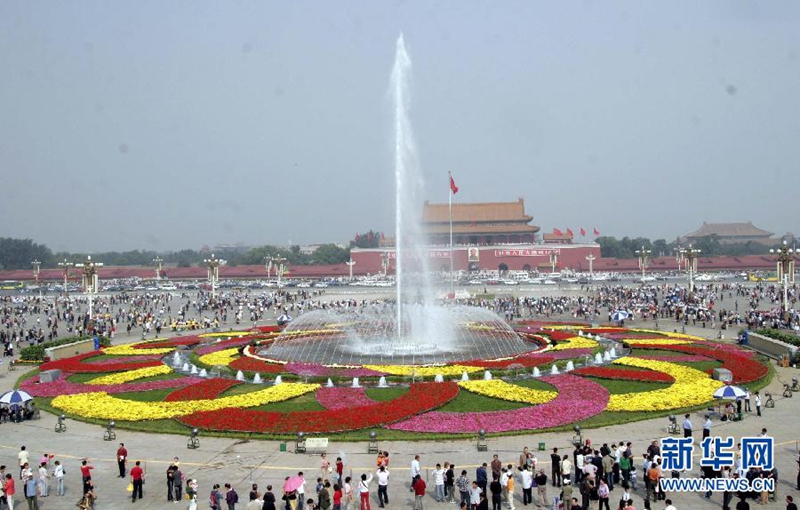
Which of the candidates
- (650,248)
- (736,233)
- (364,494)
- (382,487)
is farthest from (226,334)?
(736,233)

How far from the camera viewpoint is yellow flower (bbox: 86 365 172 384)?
1836 cm

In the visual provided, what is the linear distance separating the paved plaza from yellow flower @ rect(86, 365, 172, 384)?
372 cm

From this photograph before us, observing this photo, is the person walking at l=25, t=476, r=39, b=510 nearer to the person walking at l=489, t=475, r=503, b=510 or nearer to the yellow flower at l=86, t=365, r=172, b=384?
the person walking at l=489, t=475, r=503, b=510

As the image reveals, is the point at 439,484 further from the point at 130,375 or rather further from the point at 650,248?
the point at 650,248

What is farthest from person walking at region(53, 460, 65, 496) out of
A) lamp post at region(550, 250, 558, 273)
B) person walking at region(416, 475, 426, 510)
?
lamp post at region(550, 250, 558, 273)

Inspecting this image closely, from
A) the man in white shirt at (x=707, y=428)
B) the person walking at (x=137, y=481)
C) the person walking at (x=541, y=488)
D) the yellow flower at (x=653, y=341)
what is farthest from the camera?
the yellow flower at (x=653, y=341)

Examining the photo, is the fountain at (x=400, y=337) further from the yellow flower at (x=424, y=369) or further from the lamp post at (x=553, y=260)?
the lamp post at (x=553, y=260)

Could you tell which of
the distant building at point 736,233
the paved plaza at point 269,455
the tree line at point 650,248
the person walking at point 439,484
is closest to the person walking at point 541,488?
the paved plaza at point 269,455

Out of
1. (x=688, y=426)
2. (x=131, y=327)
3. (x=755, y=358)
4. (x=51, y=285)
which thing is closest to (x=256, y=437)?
(x=688, y=426)

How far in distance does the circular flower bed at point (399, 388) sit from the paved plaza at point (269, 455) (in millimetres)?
699

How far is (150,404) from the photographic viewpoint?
15.3 meters

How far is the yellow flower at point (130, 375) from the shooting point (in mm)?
18359

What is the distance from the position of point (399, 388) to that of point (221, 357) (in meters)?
7.30

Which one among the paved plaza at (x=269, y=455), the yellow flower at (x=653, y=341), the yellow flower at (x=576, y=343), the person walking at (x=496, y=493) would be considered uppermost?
the yellow flower at (x=576, y=343)
